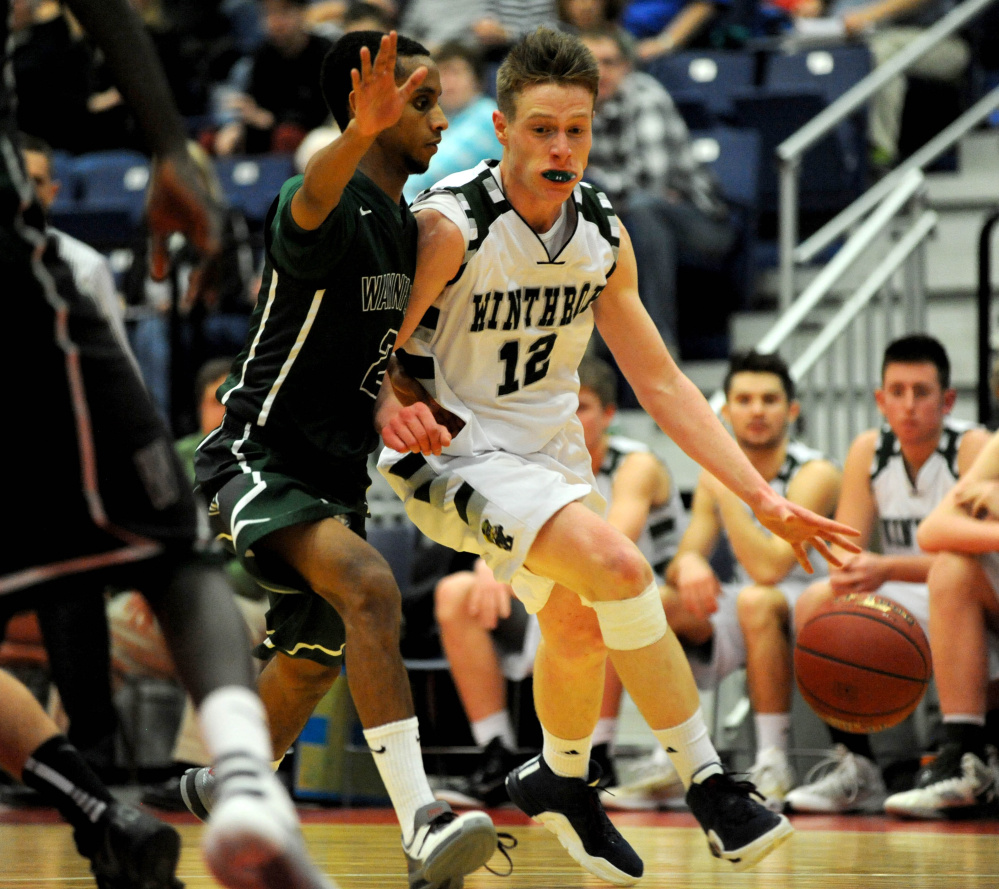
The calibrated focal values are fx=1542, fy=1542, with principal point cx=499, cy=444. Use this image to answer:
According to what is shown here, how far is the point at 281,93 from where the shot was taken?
969 centimetres

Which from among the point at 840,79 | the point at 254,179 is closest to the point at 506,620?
the point at 254,179

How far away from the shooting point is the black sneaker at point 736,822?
334cm

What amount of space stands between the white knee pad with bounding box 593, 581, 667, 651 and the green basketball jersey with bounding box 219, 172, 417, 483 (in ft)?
2.12

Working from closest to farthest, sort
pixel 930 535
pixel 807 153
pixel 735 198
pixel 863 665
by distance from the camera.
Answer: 1. pixel 863 665
2. pixel 930 535
3. pixel 735 198
4. pixel 807 153

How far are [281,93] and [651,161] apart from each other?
2963mm

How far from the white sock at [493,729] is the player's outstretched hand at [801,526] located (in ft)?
7.55

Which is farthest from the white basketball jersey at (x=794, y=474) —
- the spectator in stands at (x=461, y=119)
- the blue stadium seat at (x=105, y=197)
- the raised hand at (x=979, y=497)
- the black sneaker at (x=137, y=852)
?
the blue stadium seat at (x=105, y=197)

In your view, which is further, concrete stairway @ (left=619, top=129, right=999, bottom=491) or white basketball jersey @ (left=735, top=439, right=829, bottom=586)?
concrete stairway @ (left=619, top=129, right=999, bottom=491)

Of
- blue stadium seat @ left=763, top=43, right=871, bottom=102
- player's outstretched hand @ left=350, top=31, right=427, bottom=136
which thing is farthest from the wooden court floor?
blue stadium seat @ left=763, top=43, right=871, bottom=102

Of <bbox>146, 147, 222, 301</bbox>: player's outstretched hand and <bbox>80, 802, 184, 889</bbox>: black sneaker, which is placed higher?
<bbox>146, 147, 222, 301</bbox>: player's outstretched hand

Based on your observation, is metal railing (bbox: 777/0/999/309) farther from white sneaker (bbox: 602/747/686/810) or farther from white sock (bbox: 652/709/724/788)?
white sock (bbox: 652/709/724/788)

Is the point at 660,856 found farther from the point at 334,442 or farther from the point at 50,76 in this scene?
the point at 50,76

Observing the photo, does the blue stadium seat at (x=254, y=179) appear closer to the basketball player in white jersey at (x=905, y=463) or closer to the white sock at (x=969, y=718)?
the basketball player in white jersey at (x=905, y=463)

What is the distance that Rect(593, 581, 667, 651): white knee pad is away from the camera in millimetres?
3361
